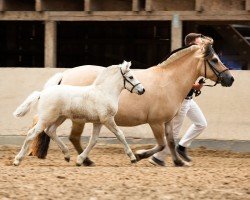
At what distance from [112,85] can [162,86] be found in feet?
3.35

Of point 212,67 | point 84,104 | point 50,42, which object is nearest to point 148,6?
point 50,42

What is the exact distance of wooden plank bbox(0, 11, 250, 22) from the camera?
17984 mm

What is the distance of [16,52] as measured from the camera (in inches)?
896

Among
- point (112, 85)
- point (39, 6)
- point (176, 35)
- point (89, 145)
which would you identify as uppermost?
point (39, 6)

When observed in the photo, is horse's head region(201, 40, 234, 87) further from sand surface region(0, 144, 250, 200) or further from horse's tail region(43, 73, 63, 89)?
sand surface region(0, 144, 250, 200)

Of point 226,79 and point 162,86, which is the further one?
point 226,79

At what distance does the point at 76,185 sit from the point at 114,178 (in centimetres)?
76

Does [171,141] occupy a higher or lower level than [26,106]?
lower

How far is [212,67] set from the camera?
530 inches

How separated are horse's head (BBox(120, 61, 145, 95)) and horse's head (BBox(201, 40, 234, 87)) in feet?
4.32

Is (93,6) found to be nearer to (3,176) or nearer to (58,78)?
(58,78)

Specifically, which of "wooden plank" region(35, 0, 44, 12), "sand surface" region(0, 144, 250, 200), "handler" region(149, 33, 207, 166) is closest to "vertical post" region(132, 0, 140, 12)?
"wooden plank" region(35, 0, 44, 12)

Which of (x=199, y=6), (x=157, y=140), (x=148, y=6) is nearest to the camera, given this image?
(x=157, y=140)

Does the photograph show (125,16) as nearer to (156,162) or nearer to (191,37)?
(191,37)
